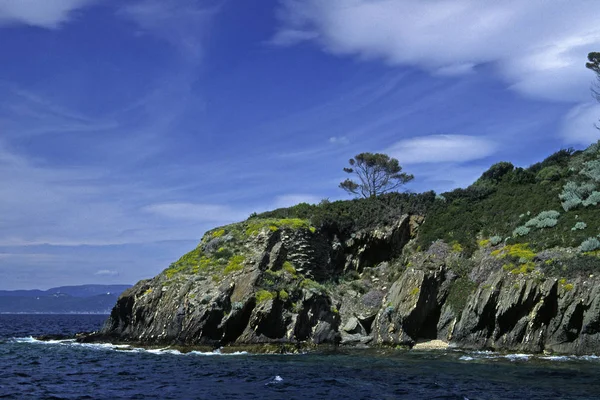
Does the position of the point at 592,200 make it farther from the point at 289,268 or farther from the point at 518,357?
the point at 289,268

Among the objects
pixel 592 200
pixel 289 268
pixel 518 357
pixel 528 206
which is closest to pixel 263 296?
pixel 289 268

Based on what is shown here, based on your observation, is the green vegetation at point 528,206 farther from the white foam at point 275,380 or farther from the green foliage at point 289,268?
the white foam at point 275,380

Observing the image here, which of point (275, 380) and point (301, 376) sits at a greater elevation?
point (275, 380)

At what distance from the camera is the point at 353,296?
5197cm

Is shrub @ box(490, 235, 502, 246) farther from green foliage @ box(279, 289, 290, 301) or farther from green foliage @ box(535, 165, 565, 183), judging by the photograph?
green foliage @ box(279, 289, 290, 301)

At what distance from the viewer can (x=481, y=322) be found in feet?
133

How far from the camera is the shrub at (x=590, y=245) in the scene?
39688 millimetres

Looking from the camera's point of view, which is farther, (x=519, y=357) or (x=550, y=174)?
(x=550, y=174)

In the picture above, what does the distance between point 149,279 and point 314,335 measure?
20776mm

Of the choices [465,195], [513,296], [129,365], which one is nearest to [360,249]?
[465,195]

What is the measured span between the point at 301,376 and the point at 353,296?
23.6 meters

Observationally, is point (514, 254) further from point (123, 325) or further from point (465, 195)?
point (123, 325)

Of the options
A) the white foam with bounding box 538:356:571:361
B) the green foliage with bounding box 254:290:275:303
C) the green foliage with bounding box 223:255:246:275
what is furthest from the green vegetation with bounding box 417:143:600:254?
the green foliage with bounding box 223:255:246:275

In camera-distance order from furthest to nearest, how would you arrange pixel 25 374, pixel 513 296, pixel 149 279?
pixel 149 279 < pixel 513 296 < pixel 25 374
